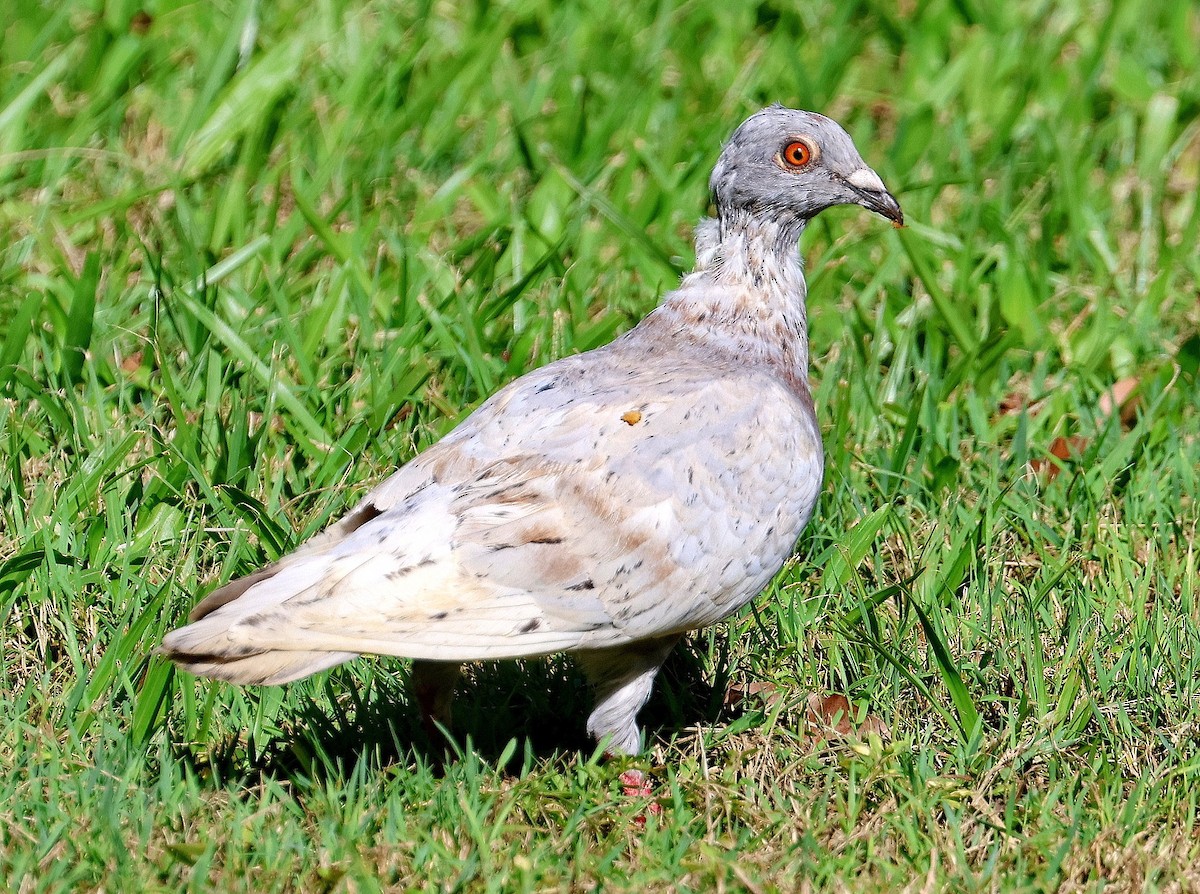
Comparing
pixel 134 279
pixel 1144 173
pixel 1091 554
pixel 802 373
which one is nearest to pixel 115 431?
pixel 134 279

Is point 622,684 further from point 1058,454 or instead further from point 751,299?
point 1058,454

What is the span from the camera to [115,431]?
4.83 metres

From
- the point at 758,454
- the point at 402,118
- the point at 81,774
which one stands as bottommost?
the point at 81,774

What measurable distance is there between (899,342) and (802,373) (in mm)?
1436

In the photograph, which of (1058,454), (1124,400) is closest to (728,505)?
(1058,454)

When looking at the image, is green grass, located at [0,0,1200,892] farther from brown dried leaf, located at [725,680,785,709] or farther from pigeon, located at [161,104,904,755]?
pigeon, located at [161,104,904,755]

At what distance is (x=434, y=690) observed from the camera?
13.2ft

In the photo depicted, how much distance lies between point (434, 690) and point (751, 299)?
1385 millimetres

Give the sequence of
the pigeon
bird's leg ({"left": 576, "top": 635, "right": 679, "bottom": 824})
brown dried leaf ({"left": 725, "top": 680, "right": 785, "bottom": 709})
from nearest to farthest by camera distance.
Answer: the pigeon → bird's leg ({"left": 576, "top": 635, "right": 679, "bottom": 824}) → brown dried leaf ({"left": 725, "top": 680, "right": 785, "bottom": 709})

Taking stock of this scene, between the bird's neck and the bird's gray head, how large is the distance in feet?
0.31

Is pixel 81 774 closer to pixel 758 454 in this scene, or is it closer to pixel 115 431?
pixel 115 431

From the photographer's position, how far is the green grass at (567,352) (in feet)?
12.0

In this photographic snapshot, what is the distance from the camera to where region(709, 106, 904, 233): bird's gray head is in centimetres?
418

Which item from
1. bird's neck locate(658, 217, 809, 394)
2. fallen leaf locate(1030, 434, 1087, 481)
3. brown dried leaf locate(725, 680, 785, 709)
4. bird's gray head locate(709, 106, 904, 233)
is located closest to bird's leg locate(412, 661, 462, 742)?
brown dried leaf locate(725, 680, 785, 709)
